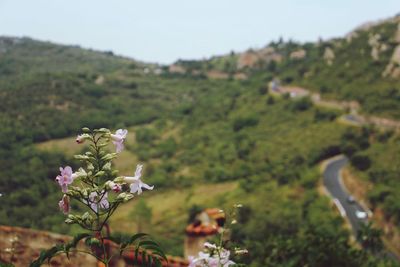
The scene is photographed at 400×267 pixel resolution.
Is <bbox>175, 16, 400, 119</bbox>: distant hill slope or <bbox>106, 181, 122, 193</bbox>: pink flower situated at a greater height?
<bbox>106, 181, 122, 193</bbox>: pink flower

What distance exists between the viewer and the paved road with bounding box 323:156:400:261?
53.2 meters

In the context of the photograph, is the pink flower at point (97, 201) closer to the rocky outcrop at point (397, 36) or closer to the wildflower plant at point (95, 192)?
the wildflower plant at point (95, 192)

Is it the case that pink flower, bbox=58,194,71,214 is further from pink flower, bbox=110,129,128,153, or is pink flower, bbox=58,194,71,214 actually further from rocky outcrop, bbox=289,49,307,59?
rocky outcrop, bbox=289,49,307,59

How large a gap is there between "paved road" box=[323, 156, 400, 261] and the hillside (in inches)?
54.5

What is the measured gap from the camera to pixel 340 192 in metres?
61.1

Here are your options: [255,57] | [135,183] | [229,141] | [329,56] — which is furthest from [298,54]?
[135,183]

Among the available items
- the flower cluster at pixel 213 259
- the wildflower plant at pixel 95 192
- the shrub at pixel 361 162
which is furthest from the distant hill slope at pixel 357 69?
the wildflower plant at pixel 95 192

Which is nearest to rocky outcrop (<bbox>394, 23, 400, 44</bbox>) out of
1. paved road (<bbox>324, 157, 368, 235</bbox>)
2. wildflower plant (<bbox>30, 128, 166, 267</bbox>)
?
paved road (<bbox>324, 157, 368, 235</bbox>)

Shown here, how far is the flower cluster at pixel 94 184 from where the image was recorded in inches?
182

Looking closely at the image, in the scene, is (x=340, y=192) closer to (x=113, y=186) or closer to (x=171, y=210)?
(x=171, y=210)

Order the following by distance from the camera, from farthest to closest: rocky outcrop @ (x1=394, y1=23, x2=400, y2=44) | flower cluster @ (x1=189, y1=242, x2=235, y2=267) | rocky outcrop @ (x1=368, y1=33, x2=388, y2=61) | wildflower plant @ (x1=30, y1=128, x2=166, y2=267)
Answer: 1. rocky outcrop @ (x1=394, y1=23, x2=400, y2=44)
2. rocky outcrop @ (x1=368, y1=33, x2=388, y2=61)
3. flower cluster @ (x1=189, y1=242, x2=235, y2=267)
4. wildflower plant @ (x1=30, y1=128, x2=166, y2=267)

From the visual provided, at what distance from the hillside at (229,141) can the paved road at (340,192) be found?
138 centimetres

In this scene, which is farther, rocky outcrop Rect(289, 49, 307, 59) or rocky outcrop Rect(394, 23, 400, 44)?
rocky outcrop Rect(289, 49, 307, 59)

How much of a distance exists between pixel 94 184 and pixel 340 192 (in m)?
A: 58.5
